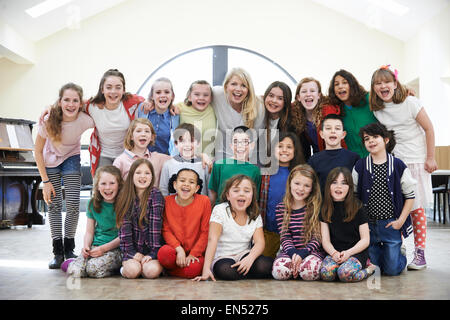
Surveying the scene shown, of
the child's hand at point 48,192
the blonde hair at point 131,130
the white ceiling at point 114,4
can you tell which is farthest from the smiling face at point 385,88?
the white ceiling at point 114,4

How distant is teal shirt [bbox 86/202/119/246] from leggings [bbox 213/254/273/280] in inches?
24.3

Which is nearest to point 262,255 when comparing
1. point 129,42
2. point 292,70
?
point 292,70

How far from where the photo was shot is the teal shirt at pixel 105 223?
2506mm

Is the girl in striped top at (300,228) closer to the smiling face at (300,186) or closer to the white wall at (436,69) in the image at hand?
the smiling face at (300,186)

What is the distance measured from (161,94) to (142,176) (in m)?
0.67

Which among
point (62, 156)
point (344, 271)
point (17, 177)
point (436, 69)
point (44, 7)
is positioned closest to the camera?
point (344, 271)

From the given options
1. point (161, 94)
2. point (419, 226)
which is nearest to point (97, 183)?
point (161, 94)

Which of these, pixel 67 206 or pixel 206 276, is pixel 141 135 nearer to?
pixel 67 206

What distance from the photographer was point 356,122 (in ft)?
9.37

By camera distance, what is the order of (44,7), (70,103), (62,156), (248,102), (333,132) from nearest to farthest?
(333,132) → (70,103) → (62,156) → (248,102) → (44,7)
